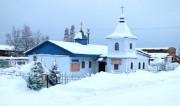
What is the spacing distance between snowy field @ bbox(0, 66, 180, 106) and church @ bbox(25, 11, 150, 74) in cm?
972

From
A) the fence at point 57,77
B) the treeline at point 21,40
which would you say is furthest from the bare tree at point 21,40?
the fence at point 57,77

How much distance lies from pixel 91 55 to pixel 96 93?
1703 centimetres

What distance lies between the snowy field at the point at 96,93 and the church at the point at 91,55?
31.9 ft

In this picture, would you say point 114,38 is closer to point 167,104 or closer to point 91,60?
point 91,60

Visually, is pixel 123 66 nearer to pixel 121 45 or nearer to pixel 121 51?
pixel 121 51

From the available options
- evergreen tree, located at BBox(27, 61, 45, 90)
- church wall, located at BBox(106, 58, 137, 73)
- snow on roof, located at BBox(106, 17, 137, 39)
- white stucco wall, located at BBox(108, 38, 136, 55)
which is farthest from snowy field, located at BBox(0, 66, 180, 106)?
snow on roof, located at BBox(106, 17, 137, 39)

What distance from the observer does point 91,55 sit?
34.2m

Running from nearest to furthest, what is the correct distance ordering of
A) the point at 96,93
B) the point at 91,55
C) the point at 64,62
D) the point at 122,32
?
the point at 96,93, the point at 64,62, the point at 91,55, the point at 122,32

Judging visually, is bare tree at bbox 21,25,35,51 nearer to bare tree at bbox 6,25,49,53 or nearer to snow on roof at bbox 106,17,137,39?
bare tree at bbox 6,25,49,53

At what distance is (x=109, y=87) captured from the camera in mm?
19422

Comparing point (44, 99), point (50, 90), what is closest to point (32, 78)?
point (50, 90)

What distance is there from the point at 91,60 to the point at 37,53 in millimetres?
7050

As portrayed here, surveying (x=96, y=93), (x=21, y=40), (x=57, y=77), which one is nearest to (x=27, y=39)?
(x=21, y=40)

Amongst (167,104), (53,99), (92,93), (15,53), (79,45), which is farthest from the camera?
(15,53)
